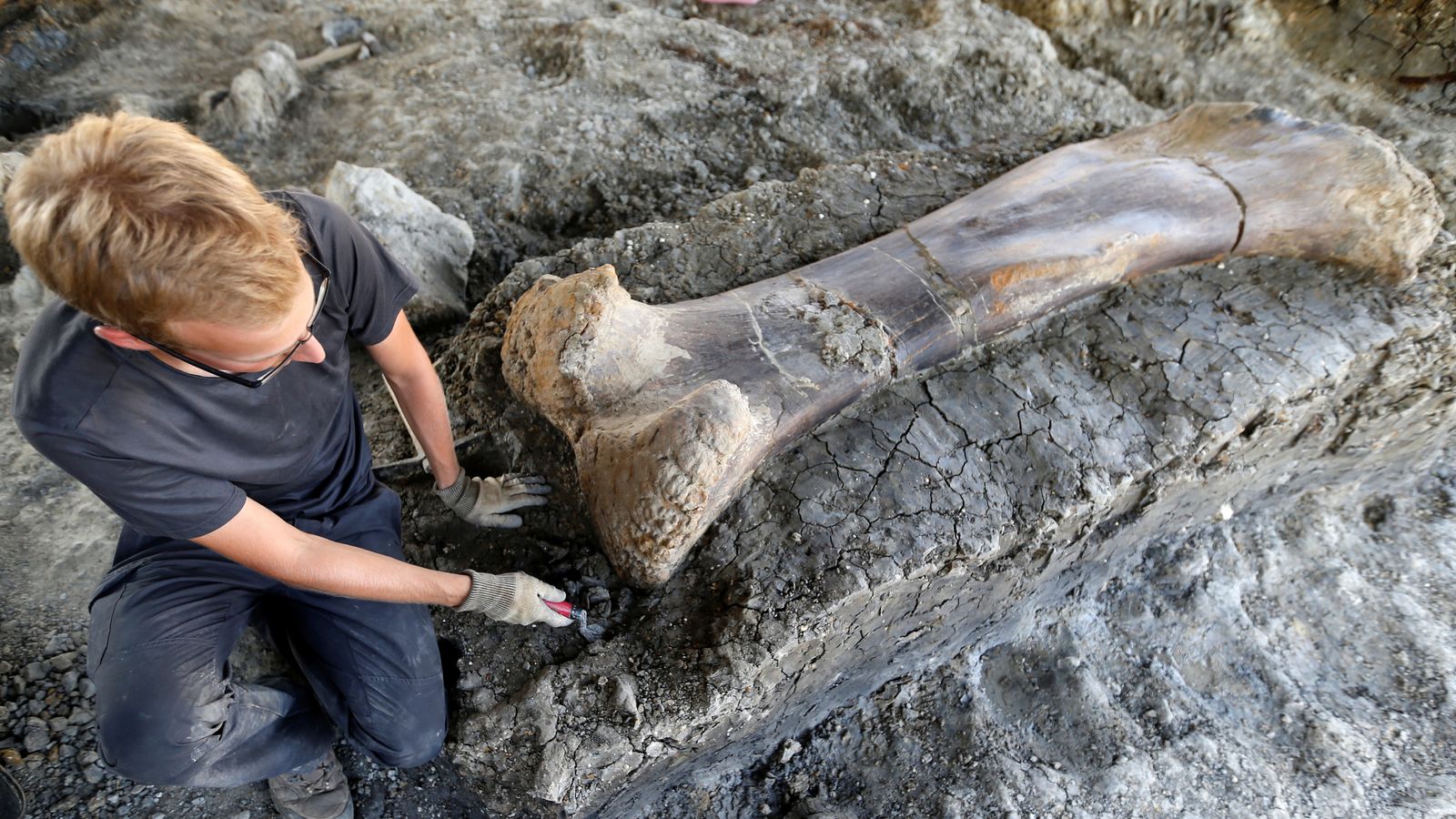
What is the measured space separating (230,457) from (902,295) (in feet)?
4.63

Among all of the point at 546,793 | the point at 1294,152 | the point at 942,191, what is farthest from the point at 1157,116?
the point at 546,793

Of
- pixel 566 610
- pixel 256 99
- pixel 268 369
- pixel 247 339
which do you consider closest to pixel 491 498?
pixel 566 610

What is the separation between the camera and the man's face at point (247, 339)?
1188mm

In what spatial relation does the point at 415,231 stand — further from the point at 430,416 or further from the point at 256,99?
the point at 256,99

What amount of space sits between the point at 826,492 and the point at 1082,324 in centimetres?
83

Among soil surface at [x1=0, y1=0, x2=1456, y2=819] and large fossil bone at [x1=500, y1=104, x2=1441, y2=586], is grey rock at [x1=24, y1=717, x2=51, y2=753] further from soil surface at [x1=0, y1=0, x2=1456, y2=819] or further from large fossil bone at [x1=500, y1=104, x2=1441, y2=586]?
large fossil bone at [x1=500, y1=104, x2=1441, y2=586]

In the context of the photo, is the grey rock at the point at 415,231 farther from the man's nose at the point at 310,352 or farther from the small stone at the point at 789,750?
the small stone at the point at 789,750

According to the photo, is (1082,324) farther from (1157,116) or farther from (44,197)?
(44,197)

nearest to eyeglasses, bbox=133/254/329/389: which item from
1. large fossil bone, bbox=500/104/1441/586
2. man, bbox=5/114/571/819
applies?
man, bbox=5/114/571/819

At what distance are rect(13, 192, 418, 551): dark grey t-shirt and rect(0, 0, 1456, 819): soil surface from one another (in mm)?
371

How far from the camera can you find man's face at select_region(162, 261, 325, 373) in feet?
3.90

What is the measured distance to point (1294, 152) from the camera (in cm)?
208

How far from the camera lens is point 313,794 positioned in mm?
1754

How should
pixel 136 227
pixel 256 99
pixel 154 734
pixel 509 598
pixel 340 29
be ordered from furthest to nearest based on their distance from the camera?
pixel 340 29, pixel 256 99, pixel 509 598, pixel 154 734, pixel 136 227
